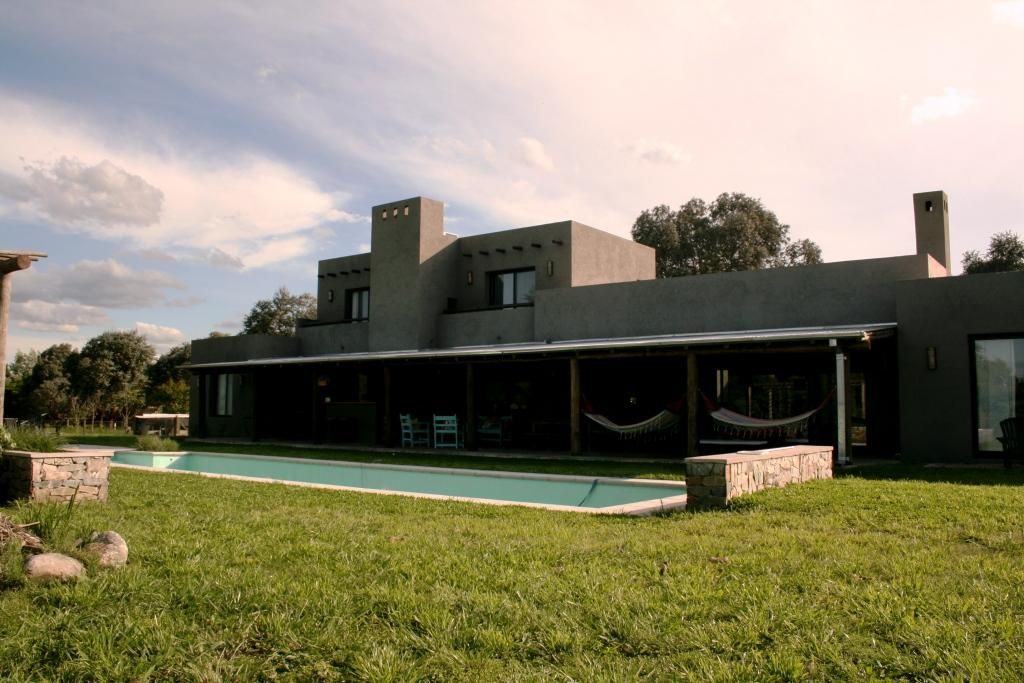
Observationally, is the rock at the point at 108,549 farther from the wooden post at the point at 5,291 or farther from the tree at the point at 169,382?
the tree at the point at 169,382

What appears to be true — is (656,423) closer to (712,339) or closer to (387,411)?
(712,339)

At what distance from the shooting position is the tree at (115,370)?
Answer: 1455 inches

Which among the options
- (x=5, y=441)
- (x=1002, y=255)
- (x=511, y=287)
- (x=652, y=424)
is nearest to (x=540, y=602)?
(x=5, y=441)

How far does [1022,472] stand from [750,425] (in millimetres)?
3696

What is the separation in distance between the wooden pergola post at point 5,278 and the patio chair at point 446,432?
9569mm

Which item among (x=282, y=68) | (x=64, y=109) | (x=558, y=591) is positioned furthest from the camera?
(x=282, y=68)

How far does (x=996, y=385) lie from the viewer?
12.1 m

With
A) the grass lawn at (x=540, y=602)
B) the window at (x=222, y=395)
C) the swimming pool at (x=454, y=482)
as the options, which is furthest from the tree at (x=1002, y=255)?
the grass lawn at (x=540, y=602)

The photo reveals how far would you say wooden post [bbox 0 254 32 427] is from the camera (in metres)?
8.43

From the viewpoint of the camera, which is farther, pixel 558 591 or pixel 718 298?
pixel 718 298

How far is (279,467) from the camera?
543 inches

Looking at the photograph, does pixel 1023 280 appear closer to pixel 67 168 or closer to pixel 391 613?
pixel 391 613

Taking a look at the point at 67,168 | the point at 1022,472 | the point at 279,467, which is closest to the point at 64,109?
the point at 67,168

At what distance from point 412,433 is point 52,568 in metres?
13.4
